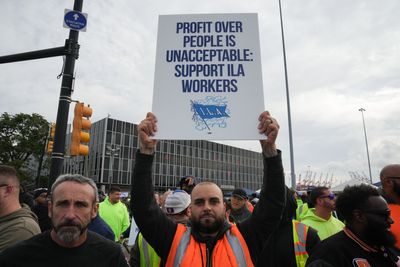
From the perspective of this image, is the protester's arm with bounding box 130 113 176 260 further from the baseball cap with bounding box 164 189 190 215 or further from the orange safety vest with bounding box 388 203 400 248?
the orange safety vest with bounding box 388 203 400 248

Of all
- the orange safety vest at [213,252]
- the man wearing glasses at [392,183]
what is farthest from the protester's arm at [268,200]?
the man wearing glasses at [392,183]

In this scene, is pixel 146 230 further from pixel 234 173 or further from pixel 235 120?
pixel 234 173

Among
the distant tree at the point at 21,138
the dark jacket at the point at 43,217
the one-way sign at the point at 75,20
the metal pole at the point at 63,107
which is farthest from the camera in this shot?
the distant tree at the point at 21,138

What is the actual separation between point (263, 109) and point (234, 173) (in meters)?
64.7

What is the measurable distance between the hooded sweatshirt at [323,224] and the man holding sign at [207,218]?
233cm

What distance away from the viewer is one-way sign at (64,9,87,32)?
645 cm

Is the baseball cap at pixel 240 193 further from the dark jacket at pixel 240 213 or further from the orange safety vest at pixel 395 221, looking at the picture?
the orange safety vest at pixel 395 221

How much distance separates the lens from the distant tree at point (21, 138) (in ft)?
125

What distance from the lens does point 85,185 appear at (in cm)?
251

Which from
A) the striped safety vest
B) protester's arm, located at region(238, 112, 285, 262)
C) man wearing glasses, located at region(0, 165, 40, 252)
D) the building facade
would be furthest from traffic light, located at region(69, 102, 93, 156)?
the building facade

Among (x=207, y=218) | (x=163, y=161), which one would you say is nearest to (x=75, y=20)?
(x=207, y=218)

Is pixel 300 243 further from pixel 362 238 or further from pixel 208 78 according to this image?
pixel 208 78

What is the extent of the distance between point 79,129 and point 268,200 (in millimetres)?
5304

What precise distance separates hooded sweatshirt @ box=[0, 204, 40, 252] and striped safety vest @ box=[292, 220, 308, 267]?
2.62 meters
